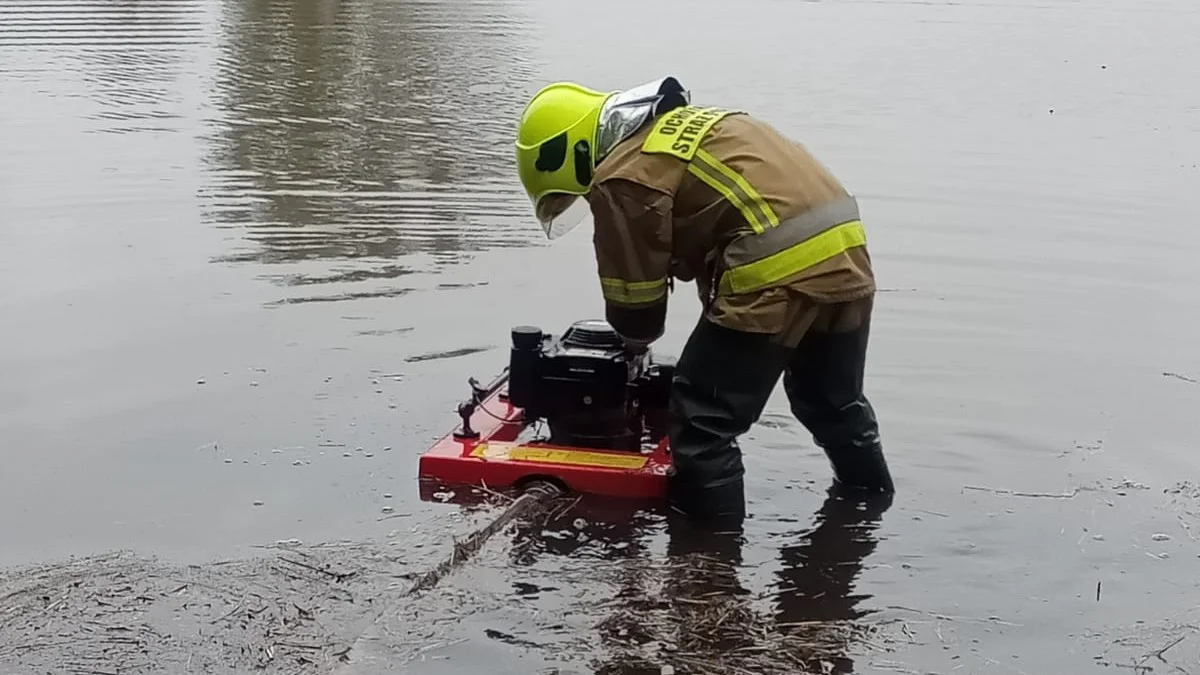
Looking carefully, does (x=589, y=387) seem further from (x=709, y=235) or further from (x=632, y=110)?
(x=632, y=110)

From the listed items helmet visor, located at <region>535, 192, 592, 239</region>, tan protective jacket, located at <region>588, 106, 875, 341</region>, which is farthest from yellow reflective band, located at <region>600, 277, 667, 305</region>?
helmet visor, located at <region>535, 192, 592, 239</region>

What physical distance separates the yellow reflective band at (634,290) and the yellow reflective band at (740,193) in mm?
341

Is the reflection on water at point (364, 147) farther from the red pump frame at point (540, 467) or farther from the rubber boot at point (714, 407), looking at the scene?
the rubber boot at point (714, 407)

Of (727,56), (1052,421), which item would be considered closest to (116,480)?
(1052,421)

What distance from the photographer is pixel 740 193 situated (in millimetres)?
4543

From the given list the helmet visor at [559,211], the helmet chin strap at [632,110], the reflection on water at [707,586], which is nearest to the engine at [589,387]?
the reflection on water at [707,586]

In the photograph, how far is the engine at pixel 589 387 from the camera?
205 inches

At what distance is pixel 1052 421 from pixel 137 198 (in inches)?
275

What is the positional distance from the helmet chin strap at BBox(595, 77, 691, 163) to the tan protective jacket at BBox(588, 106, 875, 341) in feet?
0.10

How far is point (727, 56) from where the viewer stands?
21281 millimetres

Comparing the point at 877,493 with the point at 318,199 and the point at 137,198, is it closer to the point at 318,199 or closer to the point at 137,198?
the point at 318,199

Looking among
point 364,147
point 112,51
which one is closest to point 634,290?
point 364,147

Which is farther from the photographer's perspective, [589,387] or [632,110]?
[589,387]

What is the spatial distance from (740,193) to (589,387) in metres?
1.03
